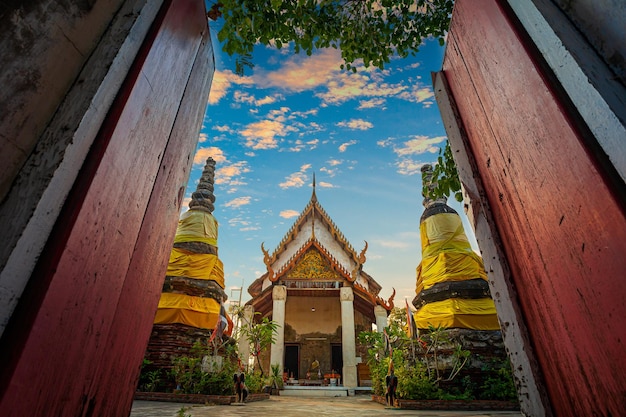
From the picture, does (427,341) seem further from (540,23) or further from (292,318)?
(292,318)

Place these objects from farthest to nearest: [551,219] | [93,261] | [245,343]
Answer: [245,343]
[551,219]
[93,261]

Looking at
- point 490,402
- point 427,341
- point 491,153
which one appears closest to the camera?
point 491,153

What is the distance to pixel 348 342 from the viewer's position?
11875 mm

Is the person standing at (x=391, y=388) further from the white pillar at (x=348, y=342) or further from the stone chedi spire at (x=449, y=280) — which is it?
the white pillar at (x=348, y=342)

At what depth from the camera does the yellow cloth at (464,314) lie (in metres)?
7.75

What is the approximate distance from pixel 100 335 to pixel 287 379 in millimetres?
13543

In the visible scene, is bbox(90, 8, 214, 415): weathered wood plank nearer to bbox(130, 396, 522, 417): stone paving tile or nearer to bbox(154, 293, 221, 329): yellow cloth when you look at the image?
bbox(130, 396, 522, 417): stone paving tile

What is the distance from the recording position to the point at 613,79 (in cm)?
112

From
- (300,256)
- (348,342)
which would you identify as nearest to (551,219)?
(348,342)

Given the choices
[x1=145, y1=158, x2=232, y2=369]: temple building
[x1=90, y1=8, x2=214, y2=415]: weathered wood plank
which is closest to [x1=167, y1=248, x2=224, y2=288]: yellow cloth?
[x1=145, y1=158, x2=232, y2=369]: temple building

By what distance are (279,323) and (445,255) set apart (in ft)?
21.8

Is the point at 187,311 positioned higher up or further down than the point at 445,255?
further down

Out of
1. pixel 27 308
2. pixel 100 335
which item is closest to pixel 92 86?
pixel 27 308

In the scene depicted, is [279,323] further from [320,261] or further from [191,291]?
[191,291]
